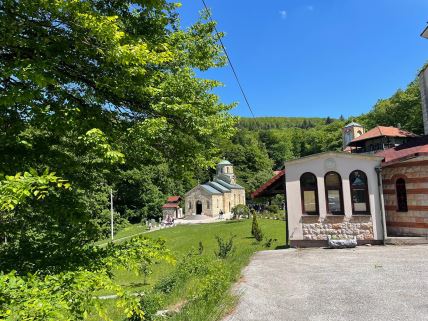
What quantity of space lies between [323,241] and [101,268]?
11.5m

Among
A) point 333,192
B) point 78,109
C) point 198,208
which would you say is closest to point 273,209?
point 198,208

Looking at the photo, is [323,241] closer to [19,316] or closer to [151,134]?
[151,134]

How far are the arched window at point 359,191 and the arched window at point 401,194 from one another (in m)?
1.39

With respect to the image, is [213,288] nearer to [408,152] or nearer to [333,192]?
[333,192]

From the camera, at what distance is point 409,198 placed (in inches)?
552

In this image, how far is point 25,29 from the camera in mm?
5027

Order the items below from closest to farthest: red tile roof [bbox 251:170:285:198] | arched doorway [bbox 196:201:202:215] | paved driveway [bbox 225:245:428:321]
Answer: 1. paved driveway [bbox 225:245:428:321]
2. red tile roof [bbox 251:170:285:198]
3. arched doorway [bbox 196:201:202:215]

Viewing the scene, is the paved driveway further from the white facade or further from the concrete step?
the white facade

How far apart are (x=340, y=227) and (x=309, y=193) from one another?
188 cm

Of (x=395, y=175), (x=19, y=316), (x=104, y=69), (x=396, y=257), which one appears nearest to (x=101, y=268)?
(x=19, y=316)

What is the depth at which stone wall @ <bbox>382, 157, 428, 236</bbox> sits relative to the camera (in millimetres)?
13602

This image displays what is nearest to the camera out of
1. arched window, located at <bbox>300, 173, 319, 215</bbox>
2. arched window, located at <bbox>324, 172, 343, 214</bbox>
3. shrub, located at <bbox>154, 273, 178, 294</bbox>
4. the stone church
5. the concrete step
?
shrub, located at <bbox>154, 273, 178, 294</bbox>

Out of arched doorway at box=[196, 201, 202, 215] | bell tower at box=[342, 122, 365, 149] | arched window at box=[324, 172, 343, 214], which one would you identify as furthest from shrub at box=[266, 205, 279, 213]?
arched window at box=[324, 172, 343, 214]

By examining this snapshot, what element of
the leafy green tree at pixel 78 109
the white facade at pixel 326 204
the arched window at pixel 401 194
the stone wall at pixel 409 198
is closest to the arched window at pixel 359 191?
the white facade at pixel 326 204
